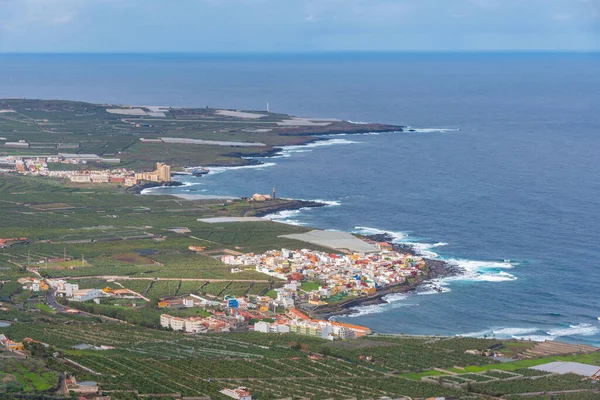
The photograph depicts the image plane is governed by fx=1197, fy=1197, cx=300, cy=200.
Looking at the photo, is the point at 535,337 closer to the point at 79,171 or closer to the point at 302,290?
the point at 302,290

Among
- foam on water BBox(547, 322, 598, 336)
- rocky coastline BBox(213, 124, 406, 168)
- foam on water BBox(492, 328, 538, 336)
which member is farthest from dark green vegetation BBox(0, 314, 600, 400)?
rocky coastline BBox(213, 124, 406, 168)

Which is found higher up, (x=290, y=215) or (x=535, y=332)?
(x=290, y=215)

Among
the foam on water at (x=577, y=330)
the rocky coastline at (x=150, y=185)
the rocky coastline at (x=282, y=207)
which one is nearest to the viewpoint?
the foam on water at (x=577, y=330)

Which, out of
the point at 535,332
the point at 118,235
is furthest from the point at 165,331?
the point at 118,235

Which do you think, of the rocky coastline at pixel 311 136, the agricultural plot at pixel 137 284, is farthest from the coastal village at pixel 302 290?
the rocky coastline at pixel 311 136

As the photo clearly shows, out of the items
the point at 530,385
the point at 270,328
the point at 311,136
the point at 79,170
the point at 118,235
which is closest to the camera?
the point at 530,385

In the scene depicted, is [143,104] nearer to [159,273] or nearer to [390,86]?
[390,86]

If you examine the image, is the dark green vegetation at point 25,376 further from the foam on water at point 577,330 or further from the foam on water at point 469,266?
the foam on water at point 469,266

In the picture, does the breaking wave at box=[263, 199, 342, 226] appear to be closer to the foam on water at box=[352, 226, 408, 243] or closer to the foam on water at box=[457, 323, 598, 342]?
the foam on water at box=[352, 226, 408, 243]
